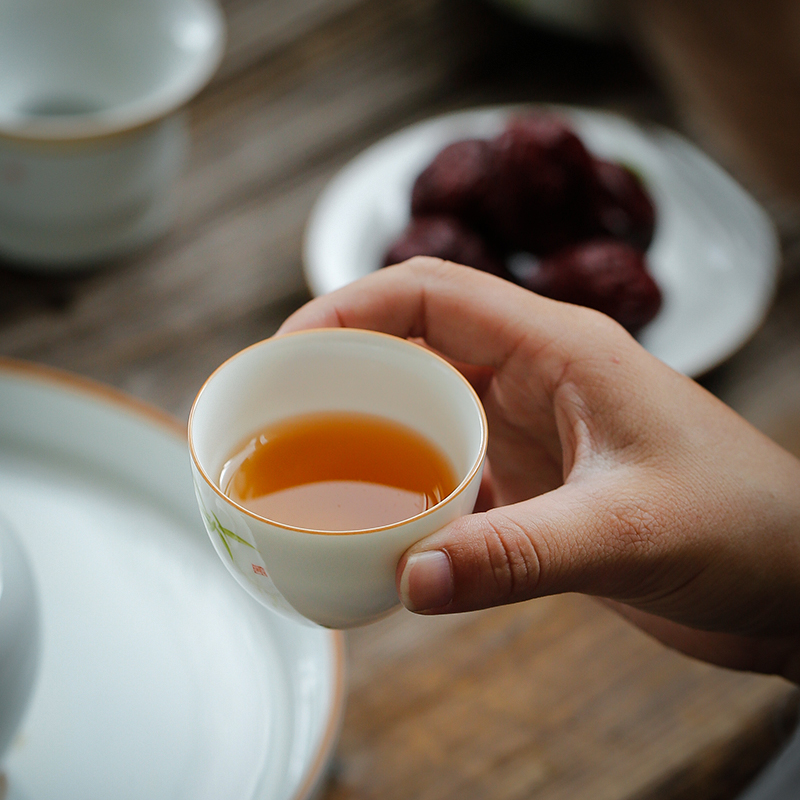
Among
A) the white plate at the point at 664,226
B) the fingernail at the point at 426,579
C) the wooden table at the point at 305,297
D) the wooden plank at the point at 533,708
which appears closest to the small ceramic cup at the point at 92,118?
the wooden table at the point at 305,297

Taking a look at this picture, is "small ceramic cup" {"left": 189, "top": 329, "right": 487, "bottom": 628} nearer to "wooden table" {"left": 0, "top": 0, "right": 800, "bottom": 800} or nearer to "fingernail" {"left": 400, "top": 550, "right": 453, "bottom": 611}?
"fingernail" {"left": 400, "top": 550, "right": 453, "bottom": 611}

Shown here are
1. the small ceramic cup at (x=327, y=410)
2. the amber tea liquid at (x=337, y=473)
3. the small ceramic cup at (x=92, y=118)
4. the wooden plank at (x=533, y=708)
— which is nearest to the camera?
the small ceramic cup at (x=327, y=410)

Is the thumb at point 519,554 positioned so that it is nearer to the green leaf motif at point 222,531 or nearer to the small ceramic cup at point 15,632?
the green leaf motif at point 222,531

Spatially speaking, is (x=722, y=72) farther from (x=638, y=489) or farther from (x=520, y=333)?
(x=638, y=489)

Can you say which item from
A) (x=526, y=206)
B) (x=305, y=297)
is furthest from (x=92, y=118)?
(x=526, y=206)

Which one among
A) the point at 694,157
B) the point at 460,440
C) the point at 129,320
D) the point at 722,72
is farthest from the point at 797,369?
the point at 129,320

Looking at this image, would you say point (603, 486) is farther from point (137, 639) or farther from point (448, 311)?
point (137, 639)
